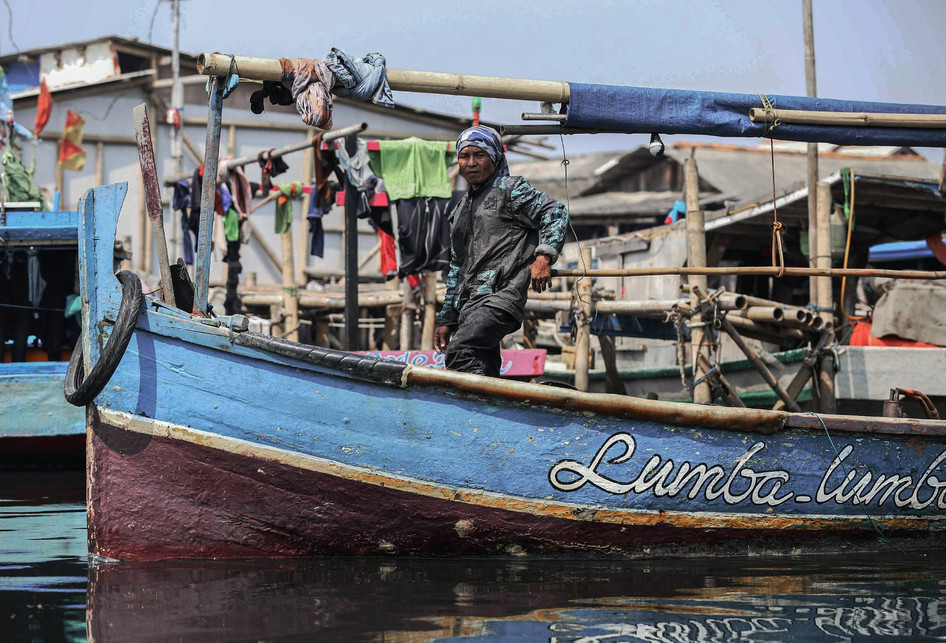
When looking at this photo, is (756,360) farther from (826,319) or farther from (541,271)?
(541,271)

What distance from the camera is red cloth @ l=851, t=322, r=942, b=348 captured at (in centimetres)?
805

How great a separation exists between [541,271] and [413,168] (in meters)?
5.94

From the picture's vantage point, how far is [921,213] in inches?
386

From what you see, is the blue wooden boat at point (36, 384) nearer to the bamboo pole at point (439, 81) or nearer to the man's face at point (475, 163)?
the bamboo pole at point (439, 81)

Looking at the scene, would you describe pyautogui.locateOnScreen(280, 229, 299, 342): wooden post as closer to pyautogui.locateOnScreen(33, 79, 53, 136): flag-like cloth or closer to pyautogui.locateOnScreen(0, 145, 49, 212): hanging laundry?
pyautogui.locateOnScreen(0, 145, 49, 212): hanging laundry

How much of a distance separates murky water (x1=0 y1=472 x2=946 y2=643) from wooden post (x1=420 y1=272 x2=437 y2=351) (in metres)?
5.38

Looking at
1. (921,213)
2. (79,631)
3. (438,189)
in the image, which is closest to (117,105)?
(438,189)

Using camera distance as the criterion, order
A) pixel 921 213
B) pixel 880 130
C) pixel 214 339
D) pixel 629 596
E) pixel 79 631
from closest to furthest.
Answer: pixel 79 631 < pixel 629 596 < pixel 214 339 < pixel 880 130 < pixel 921 213

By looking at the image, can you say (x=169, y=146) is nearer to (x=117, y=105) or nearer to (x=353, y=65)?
(x=117, y=105)

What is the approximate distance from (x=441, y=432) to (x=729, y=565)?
60.6 inches

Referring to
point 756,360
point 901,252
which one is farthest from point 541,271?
point 901,252

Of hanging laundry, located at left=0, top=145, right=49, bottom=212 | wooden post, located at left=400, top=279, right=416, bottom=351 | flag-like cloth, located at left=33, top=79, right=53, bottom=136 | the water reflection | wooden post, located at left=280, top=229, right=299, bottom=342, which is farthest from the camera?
flag-like cloth, located at left=33, top=79, right=53, bottom=136

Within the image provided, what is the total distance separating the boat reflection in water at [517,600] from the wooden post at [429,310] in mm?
5563

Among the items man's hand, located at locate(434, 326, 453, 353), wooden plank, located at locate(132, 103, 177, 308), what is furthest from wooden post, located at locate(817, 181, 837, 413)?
wooden plank, located at locate(132, 103, 177, 308)
